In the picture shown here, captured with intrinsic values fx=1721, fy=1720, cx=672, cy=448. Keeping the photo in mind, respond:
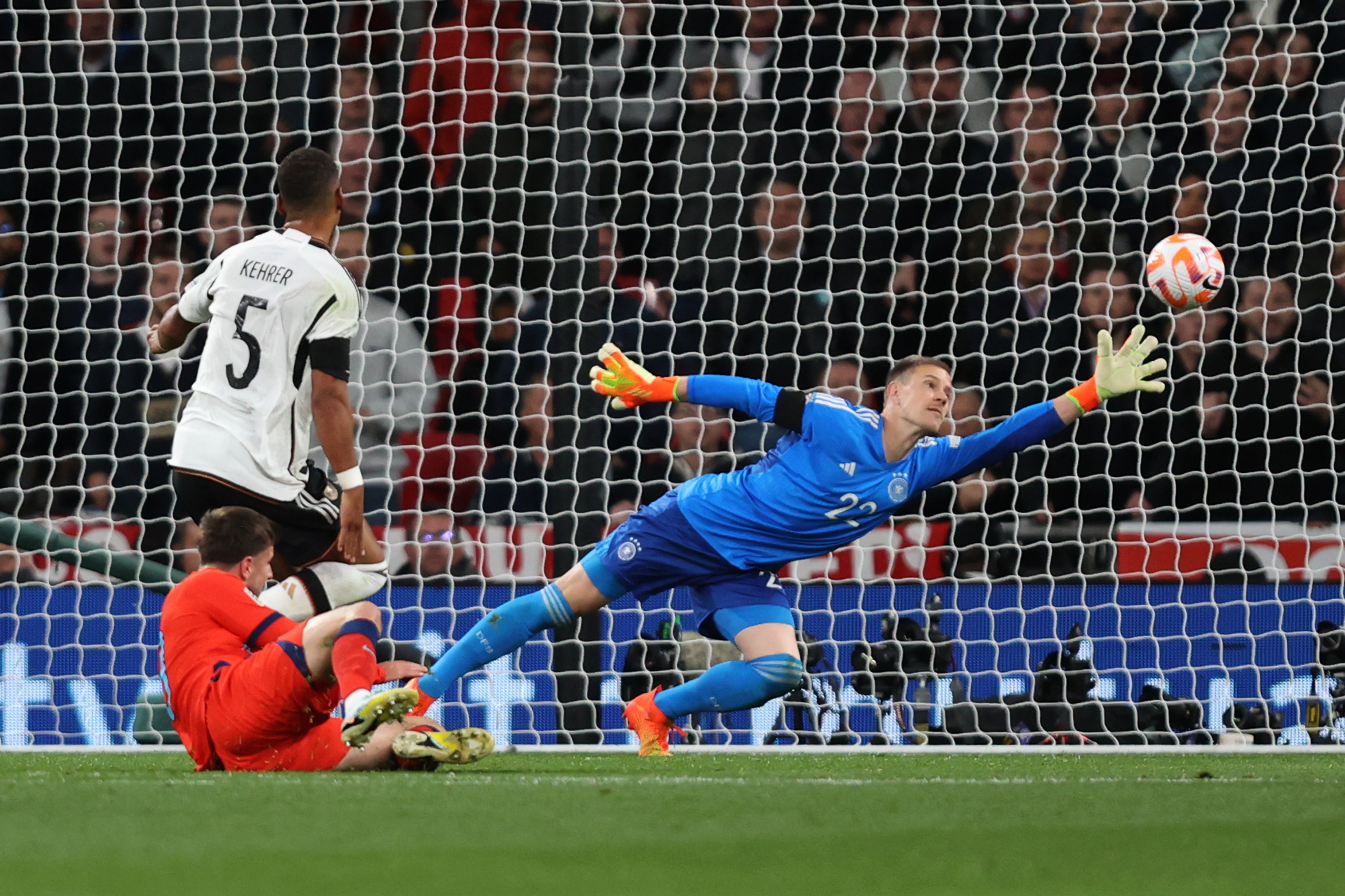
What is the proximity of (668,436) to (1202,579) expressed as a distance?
88.9 inches

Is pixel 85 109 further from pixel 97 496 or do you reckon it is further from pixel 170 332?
pixel 170 332

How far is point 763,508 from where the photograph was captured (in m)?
5.09

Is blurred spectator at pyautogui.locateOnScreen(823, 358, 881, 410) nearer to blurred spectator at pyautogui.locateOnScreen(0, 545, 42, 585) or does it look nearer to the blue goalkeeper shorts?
the blue goalkeeper shorts

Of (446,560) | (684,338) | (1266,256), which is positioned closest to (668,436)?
(684,338)

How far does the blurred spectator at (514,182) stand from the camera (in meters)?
7.58

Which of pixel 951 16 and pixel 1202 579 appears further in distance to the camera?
pixel 951 16

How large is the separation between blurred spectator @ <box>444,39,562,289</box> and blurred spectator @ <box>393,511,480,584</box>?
1123 mm

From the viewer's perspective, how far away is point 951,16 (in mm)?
7918

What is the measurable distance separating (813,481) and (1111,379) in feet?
2.97

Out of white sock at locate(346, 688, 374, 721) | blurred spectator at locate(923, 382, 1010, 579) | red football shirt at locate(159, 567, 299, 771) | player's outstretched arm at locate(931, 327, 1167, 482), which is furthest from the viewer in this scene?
blurred spectator at locate(923, 382, 1010, 579)

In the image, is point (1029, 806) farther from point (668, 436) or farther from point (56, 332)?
point (56, 332)

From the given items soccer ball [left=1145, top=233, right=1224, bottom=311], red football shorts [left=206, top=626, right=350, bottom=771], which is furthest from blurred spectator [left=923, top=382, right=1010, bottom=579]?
red football shorts [left=206, top=626, right=350, bottom=771]

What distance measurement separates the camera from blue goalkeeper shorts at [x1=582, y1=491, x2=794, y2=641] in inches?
201

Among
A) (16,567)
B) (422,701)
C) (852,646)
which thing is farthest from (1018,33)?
(16,567)
